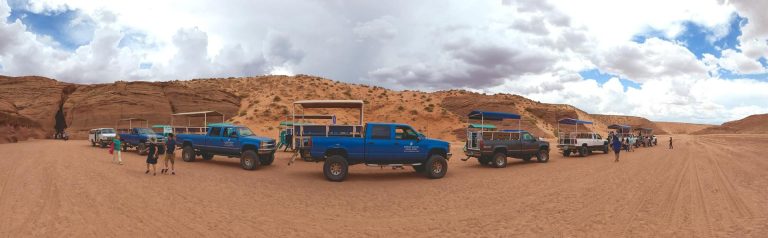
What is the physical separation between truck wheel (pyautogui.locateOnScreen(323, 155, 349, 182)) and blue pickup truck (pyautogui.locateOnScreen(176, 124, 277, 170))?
15.2 feet

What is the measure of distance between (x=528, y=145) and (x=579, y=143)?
7.48 metres

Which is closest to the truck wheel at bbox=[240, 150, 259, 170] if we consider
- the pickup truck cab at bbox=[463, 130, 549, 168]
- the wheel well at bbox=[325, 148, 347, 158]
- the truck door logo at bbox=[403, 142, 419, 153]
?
the wheel well at bbox=[325, 148, 347, 158]

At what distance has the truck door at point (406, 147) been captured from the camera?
47.1 ft

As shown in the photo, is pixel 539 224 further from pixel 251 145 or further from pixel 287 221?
pixel 251 145

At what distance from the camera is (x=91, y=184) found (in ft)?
39.3

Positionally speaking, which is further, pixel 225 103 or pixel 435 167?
pixel 225 103

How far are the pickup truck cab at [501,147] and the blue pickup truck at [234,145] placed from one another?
9440 millimetres

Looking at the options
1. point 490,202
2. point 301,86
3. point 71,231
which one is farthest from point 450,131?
point 71,231

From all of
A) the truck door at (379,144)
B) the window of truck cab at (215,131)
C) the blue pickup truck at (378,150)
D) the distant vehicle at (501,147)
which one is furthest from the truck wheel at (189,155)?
the distant vehicle at (501,147)

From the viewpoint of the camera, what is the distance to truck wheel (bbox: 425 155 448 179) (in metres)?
14.4

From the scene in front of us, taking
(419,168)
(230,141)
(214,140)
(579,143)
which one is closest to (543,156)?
(579,143)

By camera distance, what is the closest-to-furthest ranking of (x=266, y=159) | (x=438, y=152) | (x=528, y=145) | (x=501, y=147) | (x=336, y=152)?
(x=336, y=152) → (x=438, y=152) → (x=266, y=159) → (x=501, y=147) → (x=528, y=145)

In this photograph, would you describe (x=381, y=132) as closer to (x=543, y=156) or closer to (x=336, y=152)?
(x=336, y=152)

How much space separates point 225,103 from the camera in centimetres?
5438
